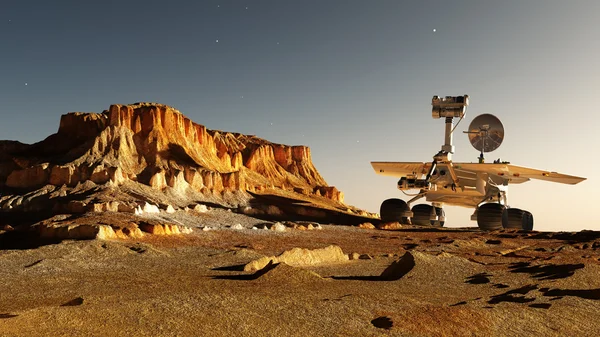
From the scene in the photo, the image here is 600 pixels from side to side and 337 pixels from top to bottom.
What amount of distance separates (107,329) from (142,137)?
2268 inches

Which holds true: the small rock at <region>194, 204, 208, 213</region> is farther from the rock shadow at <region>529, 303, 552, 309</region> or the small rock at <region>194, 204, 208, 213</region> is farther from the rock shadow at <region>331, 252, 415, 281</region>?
the rock shadow at <region>529, 303, 552, 309</region>

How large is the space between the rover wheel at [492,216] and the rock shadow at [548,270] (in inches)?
961

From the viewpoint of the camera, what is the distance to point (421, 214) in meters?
45.3

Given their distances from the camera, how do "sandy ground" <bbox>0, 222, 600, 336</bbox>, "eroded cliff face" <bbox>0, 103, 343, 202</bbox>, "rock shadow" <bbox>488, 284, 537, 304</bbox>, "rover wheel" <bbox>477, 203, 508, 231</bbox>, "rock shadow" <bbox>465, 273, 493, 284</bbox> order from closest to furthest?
"sandy ground" <bbox>0, 222, 600, 336</bbox>
"rock shadow" <bbox>488, 284, 537, 304</bbox>
"rock shadow" <bbox>465, 273, 493, 284</bbox>
"rover wheel" <bbox>477, 203, 508, 231</bbox>
"eroded cliff face" <bbox>0, 103, 343, 202</bbox>

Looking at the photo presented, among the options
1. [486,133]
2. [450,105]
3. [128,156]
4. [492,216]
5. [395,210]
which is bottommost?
[492,216]

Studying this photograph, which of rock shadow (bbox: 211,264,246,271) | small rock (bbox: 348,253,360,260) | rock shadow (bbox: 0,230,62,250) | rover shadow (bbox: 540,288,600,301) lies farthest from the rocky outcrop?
rock shadow (bbox: 0,230,62,250)

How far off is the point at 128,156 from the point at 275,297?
166ft

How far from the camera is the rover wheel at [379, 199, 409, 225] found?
1758 inches

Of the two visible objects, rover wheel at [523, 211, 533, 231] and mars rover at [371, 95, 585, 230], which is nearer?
mars rover at [371, 95, 585, 230]

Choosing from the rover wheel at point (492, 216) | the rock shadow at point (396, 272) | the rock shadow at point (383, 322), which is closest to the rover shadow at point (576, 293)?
the rock shadow at point (396, 272)

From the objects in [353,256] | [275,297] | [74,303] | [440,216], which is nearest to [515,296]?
[275,297]

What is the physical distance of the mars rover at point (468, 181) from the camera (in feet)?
135

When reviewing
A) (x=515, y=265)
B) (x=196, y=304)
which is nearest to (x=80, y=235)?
(x=196, y=304)

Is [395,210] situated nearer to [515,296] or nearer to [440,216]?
[440,216]
